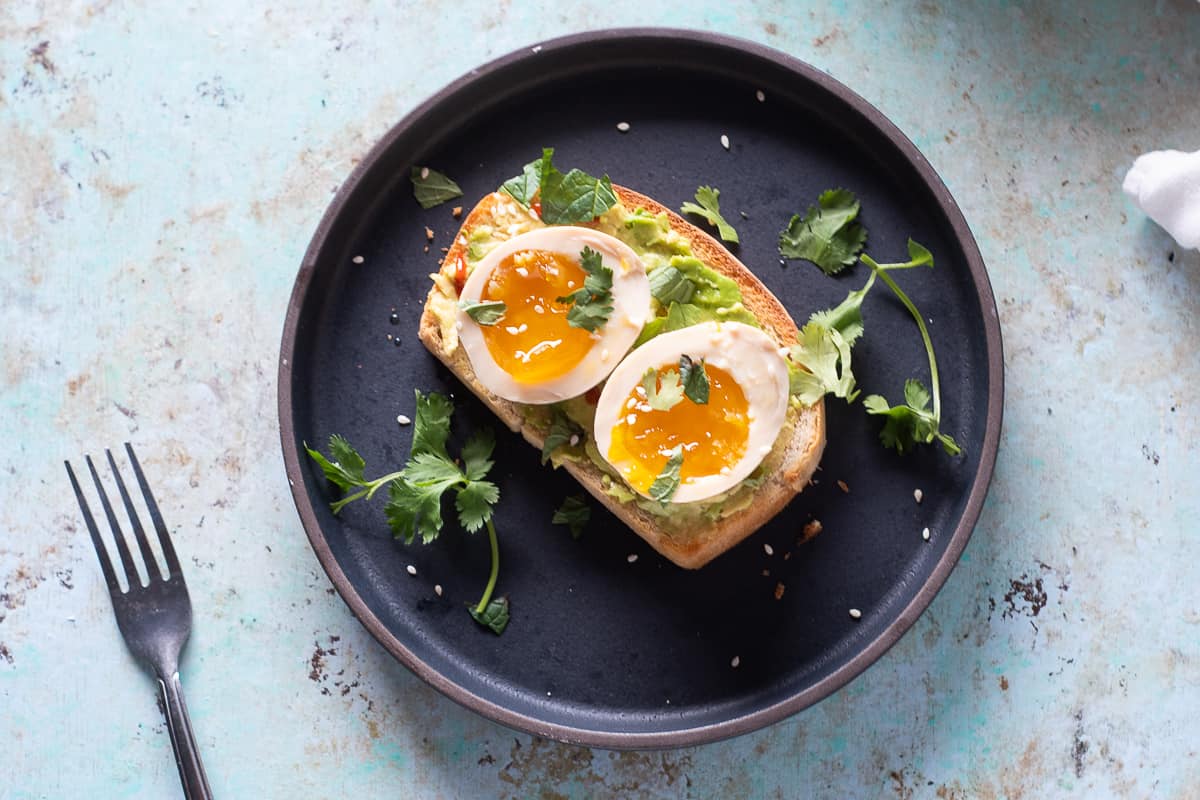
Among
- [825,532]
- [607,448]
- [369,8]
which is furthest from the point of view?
[369,8]

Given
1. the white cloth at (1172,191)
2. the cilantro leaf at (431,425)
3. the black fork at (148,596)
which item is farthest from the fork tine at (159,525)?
the white cloth at (1172,191)

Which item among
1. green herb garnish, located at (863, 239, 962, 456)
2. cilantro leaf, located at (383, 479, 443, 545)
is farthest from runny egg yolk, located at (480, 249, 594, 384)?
green herb garnish, located at (863, 239, 962, 456)

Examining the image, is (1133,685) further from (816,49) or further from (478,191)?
(478,191)

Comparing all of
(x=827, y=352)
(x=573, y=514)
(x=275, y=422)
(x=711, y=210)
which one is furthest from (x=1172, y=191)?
(x=275, y=422)

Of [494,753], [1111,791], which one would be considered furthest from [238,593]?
[1111,791]

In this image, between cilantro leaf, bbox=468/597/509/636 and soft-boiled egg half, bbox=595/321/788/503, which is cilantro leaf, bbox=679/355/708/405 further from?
cilantro leaf, bbox=468/597/509/636

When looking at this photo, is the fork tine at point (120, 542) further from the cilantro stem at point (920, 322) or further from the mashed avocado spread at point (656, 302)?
the cilantro stem at point (920, 322)
